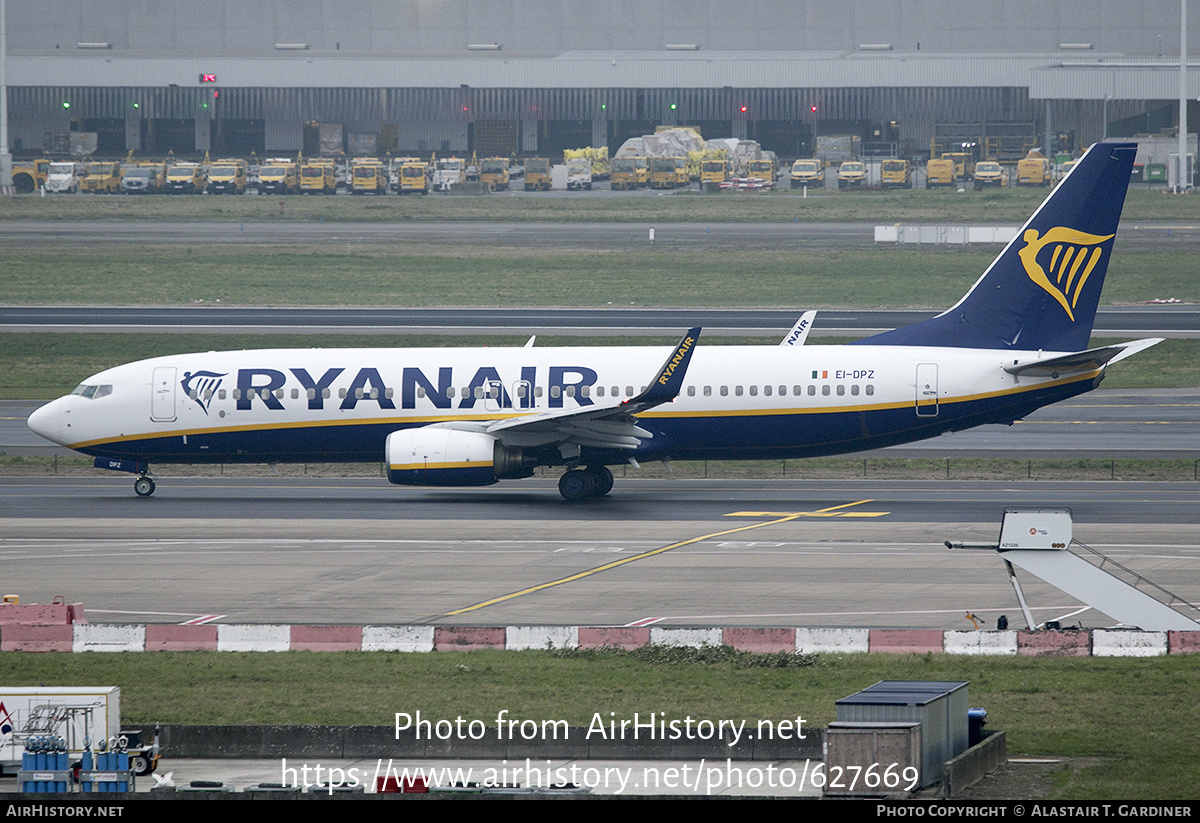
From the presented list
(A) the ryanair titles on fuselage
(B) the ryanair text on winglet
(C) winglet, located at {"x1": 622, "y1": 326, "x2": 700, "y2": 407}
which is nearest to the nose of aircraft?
(A) the ryanair titles on fuselage

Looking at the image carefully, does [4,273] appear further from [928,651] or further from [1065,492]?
[928,651]

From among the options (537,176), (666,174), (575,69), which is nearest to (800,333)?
(666,174)

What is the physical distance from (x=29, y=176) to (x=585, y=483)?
106575 millimetres

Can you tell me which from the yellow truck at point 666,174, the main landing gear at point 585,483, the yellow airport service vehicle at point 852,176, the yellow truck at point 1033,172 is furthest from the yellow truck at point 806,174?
the main landing gear at point 585,483

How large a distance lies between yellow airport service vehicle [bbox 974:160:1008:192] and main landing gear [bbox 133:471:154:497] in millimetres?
97002

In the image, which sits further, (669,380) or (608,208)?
(608,208)

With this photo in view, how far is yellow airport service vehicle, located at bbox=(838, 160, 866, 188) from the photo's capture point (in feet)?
426

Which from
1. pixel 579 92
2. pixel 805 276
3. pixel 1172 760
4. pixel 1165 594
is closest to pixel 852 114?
pixel 579 92

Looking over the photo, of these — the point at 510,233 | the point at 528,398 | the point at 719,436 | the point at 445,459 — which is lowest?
the point at 445,459

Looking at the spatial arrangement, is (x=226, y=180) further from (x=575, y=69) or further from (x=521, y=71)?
(x=575, y=69)

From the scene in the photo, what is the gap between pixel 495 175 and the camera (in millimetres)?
135500

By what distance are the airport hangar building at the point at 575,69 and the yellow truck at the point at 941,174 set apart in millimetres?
15182

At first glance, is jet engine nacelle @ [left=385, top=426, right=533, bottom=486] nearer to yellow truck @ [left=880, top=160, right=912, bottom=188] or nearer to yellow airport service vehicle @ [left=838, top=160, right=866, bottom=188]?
yellow truck @ [left=880, top=160, right=912, bottom=188]

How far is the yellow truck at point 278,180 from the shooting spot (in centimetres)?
13025
